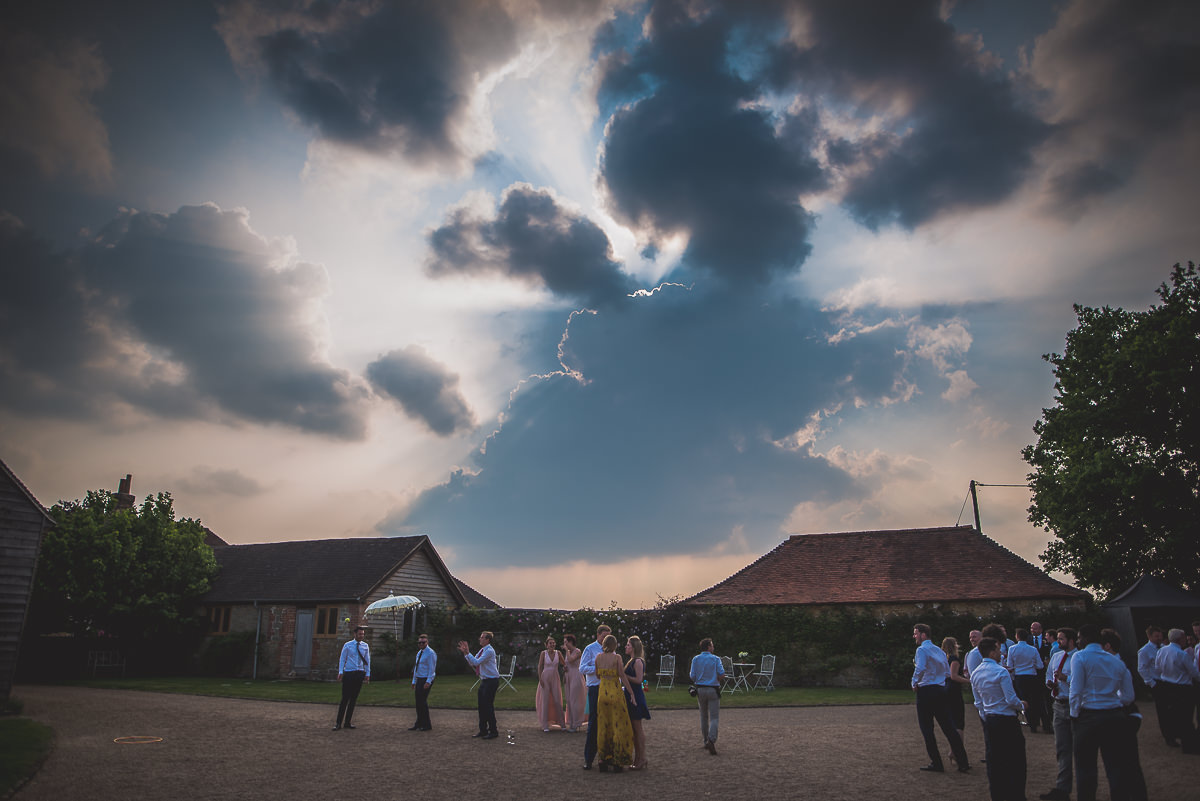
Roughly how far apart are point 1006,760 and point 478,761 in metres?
7.35

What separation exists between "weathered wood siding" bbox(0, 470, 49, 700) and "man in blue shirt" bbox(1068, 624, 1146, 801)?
68.9 feet

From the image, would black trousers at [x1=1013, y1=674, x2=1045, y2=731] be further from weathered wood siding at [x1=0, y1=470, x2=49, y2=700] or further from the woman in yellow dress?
weathered wood siding at [x1=0, y1=470, x2=49, y2=700]

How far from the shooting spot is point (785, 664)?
2770 centimetres

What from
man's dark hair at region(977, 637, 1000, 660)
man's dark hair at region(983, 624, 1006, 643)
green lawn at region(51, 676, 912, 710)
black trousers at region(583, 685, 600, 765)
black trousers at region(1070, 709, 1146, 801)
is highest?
man's dark hair at region(983, 624, 1006, 643)

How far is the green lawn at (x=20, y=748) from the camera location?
9.60 meters

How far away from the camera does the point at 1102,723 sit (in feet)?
24.8

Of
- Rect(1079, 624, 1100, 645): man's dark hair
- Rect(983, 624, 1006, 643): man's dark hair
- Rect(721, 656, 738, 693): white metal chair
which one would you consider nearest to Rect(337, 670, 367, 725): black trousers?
Rect(983, 624, 1006, 643): man's dark hair

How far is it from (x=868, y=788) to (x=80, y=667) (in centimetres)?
3403

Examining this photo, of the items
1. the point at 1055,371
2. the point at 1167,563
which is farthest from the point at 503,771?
the point at 1055,371

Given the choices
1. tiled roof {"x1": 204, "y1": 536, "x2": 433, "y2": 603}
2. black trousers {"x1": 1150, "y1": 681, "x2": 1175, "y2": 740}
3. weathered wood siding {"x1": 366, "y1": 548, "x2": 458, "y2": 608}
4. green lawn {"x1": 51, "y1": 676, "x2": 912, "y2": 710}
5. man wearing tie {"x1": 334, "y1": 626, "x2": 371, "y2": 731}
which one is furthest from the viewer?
weathered wood siding {"x1": 366, "y1": 548, "x2": 458, "y2": 608}

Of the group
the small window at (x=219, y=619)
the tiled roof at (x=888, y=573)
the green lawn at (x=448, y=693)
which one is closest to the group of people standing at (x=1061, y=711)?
the green lawn at (x=448, y=693)

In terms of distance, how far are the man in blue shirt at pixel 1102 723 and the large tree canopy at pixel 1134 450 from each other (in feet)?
74.9

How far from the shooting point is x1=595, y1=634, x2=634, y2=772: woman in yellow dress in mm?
10625

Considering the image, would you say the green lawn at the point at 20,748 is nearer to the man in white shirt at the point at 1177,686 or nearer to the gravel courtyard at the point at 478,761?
the gravel courtyard at the point at 478,761
